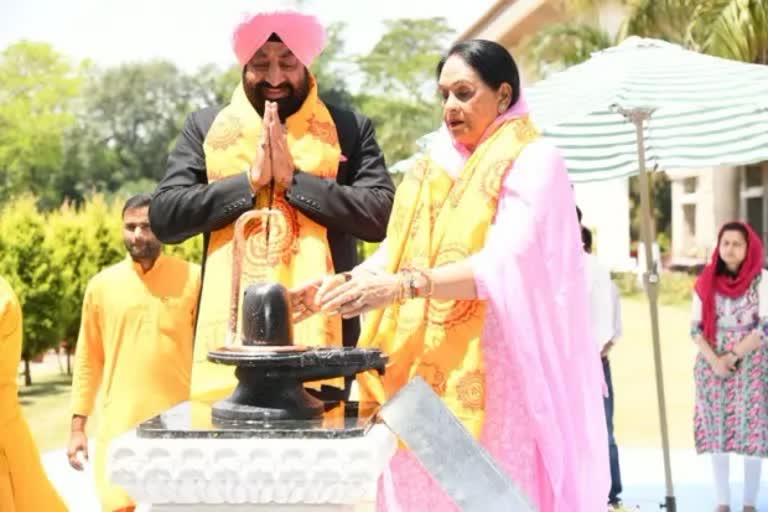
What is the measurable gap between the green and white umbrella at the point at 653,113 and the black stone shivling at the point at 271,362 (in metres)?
4.17

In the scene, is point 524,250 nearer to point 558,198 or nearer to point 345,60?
point 558,198

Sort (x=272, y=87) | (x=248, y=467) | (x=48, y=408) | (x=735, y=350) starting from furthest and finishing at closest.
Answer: (x=48, y=408) → (x=735, y=350) → (x=272, y=87) → (x=248, y=467)

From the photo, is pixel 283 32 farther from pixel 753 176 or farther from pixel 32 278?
pixel 753 176

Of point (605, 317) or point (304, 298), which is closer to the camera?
point (304, 298)

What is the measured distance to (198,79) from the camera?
59750 millimetres

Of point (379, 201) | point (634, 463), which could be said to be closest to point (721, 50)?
point (634, 463)

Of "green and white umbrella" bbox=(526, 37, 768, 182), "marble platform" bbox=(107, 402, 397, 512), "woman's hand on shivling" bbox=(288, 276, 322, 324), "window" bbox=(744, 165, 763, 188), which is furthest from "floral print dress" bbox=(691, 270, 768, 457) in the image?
"window" bbox=(744, 165, 763, 188)

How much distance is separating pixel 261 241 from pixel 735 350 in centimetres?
486

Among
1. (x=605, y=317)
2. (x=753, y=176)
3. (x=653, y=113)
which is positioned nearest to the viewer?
(x=653, y=113)

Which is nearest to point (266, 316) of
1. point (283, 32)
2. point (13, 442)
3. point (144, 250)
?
point (283, 32)

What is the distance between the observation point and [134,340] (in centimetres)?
514

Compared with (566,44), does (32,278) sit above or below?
below

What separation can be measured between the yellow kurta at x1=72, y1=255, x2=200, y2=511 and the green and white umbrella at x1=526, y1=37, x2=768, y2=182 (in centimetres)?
202

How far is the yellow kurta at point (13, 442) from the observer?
3.83 m
